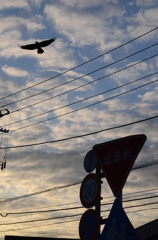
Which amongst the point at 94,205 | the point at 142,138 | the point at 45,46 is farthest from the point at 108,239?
the point at 45,46

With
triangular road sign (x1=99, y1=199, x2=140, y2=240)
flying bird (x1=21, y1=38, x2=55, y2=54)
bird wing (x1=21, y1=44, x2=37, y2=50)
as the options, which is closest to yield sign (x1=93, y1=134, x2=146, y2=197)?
triangular road sign (x1=99, y1=199, x2=140, y2=240)

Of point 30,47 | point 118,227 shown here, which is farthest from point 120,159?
point 30,47

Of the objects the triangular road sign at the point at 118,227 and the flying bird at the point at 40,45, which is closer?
the triangular road sign at the point at 118,227

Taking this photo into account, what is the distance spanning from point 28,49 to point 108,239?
15.3 meters

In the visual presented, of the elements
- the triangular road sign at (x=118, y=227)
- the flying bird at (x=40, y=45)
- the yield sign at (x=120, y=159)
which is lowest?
the triangular road sign at (x=118, y=227)

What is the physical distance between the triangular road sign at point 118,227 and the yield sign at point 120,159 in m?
0.40

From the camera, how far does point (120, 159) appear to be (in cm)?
629

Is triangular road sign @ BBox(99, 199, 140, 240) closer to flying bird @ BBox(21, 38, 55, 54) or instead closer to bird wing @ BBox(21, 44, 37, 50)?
flying bird @ BBox(21, 38, 55, 54)

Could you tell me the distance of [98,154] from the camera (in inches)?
270

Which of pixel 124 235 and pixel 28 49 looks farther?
pixel 28 49

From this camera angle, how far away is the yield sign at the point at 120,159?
6.15 m

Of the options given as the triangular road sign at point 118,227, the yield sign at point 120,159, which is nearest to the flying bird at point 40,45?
the yield sign at point 120,159

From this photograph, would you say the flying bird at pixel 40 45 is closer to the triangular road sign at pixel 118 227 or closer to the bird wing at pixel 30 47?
the bird wing at pixel 30 47

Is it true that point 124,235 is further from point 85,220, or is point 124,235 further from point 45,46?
point 45,46
